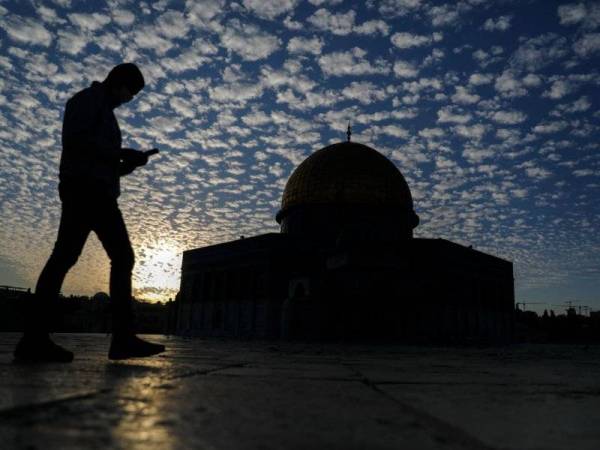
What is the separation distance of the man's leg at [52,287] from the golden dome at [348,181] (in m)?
25.1

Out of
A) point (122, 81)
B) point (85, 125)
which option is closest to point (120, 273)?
point (85, 125)

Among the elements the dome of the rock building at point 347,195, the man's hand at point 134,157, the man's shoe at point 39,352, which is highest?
the dome of the rock building at point 347,195

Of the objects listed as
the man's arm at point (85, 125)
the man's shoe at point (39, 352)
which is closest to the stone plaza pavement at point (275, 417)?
the man's shoe at point (39, 352)

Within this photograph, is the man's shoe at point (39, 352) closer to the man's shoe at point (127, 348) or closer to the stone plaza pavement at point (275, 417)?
the man's shoe at point (127, 348)

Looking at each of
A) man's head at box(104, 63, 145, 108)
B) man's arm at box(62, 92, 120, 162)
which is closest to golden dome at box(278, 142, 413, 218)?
man's head at box(104, 63, 145, 108)

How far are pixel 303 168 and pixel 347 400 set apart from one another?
2904 centimetres

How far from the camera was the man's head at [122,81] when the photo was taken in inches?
138

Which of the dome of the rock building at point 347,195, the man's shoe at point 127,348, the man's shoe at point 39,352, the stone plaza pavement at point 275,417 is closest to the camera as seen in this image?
the stone plaza pavement at point 275,417

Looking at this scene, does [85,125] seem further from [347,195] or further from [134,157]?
[347,195]

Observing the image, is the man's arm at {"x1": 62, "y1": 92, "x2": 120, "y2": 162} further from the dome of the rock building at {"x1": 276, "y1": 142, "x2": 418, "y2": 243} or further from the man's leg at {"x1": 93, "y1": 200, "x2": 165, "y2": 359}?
the dome of the rock building at {"x1": 276, "y1": 142, "x2": 418, "y2": 243}

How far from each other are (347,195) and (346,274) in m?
8.87

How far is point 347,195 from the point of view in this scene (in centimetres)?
2808

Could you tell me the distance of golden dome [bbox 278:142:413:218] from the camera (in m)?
28.2

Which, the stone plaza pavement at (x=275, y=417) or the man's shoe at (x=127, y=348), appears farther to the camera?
the man's shoe at (x=127, y=348)
